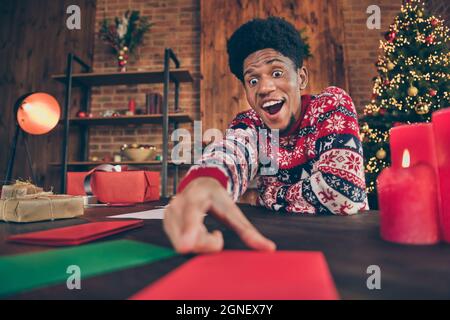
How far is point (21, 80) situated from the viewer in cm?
375

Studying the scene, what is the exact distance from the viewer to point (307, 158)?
3.71 ft

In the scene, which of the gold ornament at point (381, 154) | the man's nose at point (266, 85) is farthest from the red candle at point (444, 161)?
the gold ornament at point (381, 154)

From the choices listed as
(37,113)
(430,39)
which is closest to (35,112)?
(37,113)

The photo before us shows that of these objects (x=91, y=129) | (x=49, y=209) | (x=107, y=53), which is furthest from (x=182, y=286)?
(x=107, y=53)

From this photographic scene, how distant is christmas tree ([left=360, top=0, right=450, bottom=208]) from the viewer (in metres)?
2.71

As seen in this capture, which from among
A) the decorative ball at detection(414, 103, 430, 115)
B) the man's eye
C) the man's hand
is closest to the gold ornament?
the decorative ball at detection(414, 103, 430, 115)

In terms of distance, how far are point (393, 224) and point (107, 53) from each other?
3.93 m

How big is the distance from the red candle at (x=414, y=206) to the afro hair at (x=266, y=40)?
0.69m

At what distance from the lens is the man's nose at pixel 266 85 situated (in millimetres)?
1034

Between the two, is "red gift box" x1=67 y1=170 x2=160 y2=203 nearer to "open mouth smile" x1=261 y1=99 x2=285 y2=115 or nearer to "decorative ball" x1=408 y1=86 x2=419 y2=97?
"open mouth smile" x1=261 y1=99 x2=285 y2=115

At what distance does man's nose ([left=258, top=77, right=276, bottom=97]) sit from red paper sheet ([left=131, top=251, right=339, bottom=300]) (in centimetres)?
75

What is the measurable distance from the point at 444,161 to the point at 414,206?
0.08m
